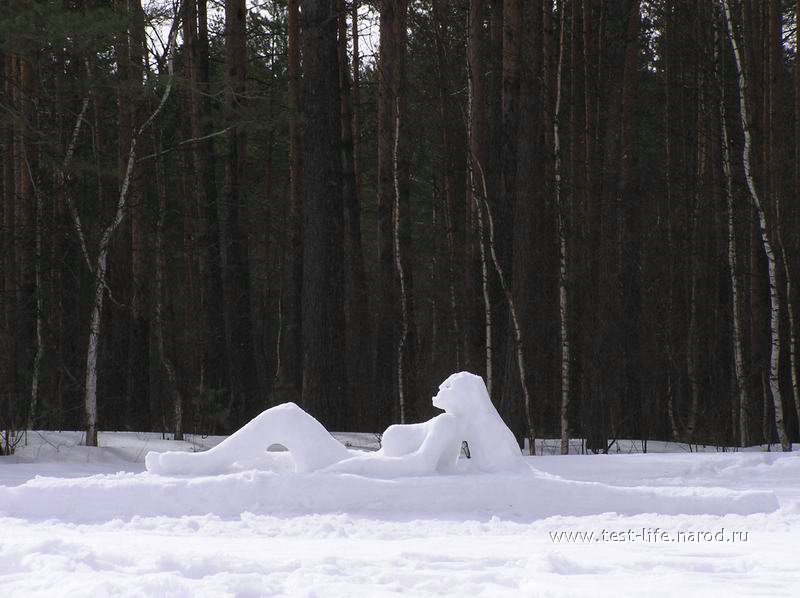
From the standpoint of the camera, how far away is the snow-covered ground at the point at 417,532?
4652 millimetres

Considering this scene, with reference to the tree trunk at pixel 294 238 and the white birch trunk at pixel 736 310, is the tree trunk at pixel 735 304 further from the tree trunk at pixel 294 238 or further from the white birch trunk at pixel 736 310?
the tree trunk at pixel 294 238

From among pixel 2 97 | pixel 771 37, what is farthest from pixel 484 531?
pixel 771 37

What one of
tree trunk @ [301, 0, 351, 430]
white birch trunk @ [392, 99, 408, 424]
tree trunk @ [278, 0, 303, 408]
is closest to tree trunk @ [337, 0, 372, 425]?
tree trunk @ [278, 0, 303, 408]

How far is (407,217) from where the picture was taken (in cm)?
1862

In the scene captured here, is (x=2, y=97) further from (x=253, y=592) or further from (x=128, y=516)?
(x=253, y=592)

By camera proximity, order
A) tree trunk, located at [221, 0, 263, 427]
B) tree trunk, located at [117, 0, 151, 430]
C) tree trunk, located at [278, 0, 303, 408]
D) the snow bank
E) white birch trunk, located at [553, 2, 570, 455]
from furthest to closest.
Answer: tree trunk, located at [278, 0, 303, 408]
tree trunk, located at [221, 0, 263, 427]
tree trunk, located at [117, 0, 151, 430]
white birch trunk, located at [553, 2, 570, 455]
the snow bank

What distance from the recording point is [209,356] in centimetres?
1725

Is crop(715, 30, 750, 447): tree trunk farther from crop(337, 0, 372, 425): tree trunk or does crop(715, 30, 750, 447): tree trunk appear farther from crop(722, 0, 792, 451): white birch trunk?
crop(337, 0, 372, 425): tree trunk

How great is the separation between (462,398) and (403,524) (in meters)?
1.57

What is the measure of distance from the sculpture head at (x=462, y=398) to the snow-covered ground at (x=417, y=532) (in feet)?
2.03

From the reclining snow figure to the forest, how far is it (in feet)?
12.4

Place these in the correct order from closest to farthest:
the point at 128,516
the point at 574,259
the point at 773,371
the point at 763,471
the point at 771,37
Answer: the point at 128,516, the point at 763,471, the point at 773,371, the point at 574,259, the point at 771,37

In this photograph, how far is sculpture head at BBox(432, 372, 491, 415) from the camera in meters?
8.10

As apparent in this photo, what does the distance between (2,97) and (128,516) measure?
7.44 meters
